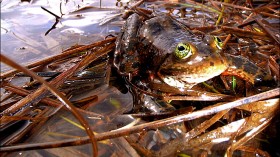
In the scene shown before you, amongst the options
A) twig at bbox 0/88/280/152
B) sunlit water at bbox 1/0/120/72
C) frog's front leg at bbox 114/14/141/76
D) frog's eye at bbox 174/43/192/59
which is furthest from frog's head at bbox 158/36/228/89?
sunlit water at bbox 1/0/120/72

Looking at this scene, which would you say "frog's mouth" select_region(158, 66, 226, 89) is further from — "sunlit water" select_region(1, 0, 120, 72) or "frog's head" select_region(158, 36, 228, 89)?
"sunlit water" select_region(1, 0, 120, 72)

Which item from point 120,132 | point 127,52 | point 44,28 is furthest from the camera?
point 44,28

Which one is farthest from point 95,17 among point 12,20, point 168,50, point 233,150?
point 233,150

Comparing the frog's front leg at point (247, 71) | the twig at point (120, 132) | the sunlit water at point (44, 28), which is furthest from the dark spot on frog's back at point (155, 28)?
the twig at point (120, 132)

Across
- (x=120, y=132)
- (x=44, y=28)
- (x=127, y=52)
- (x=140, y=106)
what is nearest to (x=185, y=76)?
(x=140, y=106)

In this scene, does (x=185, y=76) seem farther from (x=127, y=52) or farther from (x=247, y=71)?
(x=127, y=52)

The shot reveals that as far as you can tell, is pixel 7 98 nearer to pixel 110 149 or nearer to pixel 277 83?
pixel 110 149
